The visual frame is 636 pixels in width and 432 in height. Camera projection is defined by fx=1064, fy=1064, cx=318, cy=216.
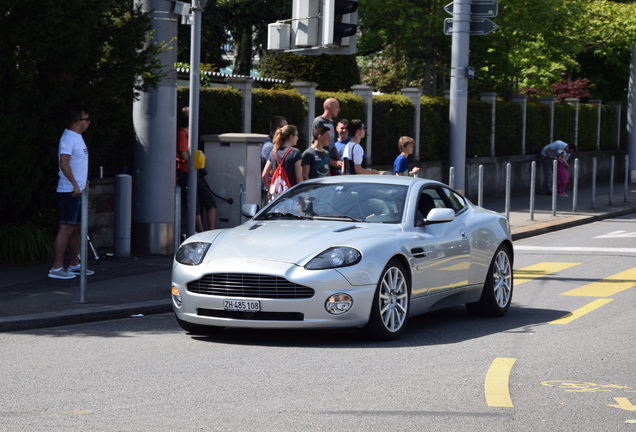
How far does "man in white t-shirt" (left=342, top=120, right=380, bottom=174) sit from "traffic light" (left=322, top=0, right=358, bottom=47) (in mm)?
1261

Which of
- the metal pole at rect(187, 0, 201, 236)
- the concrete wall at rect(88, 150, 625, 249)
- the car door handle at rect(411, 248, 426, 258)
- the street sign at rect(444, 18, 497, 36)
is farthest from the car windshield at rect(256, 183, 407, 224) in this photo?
the street sign at rect(444, 18, 497, 36)

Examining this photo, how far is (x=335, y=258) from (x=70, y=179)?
4.26 m

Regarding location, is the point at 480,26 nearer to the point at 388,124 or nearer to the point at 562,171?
the point at 388,124

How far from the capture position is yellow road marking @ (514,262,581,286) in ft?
43.2

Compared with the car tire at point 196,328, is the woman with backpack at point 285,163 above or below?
above

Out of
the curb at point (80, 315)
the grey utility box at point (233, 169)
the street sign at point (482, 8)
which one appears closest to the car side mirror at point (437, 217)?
the curb at point (80, 315)

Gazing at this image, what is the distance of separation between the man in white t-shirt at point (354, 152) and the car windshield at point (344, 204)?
405 centimetres

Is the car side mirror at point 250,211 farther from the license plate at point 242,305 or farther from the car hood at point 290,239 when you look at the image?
the license plate at point 242,305

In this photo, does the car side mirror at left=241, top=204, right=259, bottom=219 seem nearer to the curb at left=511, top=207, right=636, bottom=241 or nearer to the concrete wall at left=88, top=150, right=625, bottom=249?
the concrete wall at left=88, top=150, right=625, bottom=249

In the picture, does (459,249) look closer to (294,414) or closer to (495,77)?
(294,414)

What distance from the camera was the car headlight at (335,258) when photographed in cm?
799

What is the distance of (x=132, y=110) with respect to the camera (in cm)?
1424

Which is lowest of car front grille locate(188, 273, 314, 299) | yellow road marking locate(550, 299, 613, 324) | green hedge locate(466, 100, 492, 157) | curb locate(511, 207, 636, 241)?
curb locate(511, 207, 636, 241)

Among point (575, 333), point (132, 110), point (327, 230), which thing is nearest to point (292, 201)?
point (327, 230)
